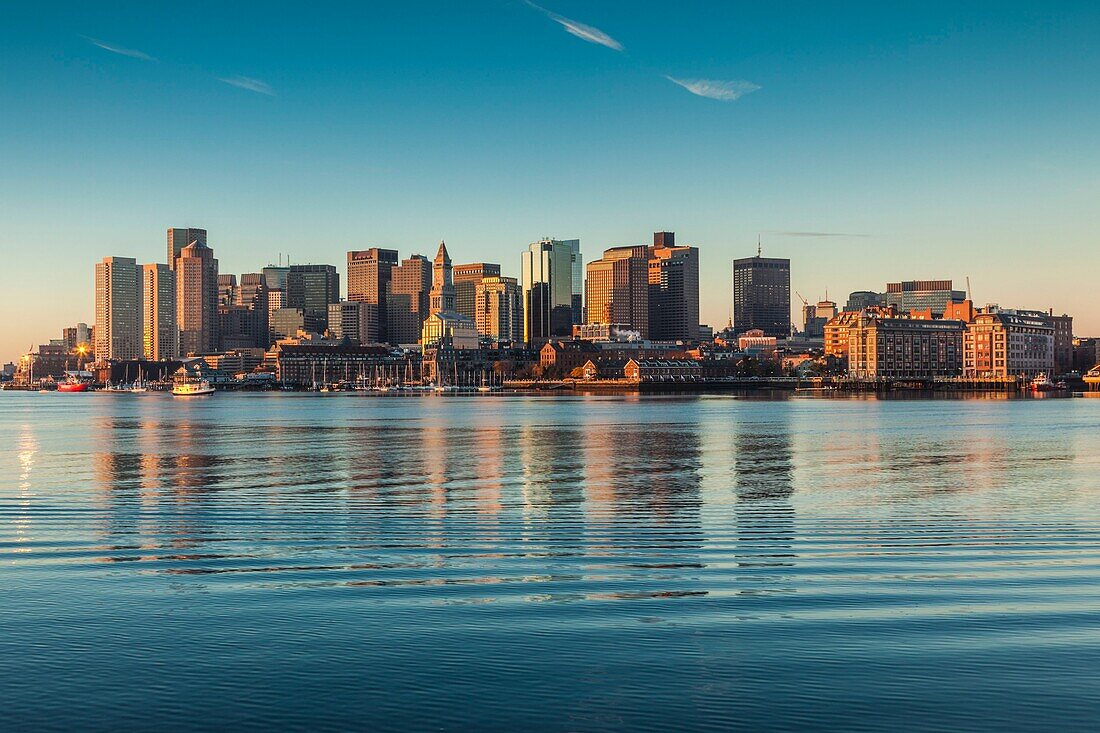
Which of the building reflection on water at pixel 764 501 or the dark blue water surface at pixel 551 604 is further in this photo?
the building reflection on water at pixel 764 501

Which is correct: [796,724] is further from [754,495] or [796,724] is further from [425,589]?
[754,495]

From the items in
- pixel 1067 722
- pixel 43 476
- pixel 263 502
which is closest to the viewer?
pixel 1067 722

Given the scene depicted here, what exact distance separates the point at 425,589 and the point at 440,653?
13.8 ft

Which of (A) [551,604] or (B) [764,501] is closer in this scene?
(A) [551,604]

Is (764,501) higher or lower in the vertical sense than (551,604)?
lower

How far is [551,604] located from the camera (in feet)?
59.5

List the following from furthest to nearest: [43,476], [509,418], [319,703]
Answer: [509,418] < [43,476] < [319,703]

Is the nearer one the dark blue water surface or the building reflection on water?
the dark blue water surface

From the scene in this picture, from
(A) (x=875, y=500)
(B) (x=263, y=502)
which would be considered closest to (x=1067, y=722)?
(A) (x=875, y=500)

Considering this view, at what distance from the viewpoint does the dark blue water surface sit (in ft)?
43.2

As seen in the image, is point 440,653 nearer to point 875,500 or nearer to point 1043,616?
point 1043,616

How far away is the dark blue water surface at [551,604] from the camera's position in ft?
43.2

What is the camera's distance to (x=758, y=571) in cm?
2106

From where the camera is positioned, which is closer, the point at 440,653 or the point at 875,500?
the point at 440,653
